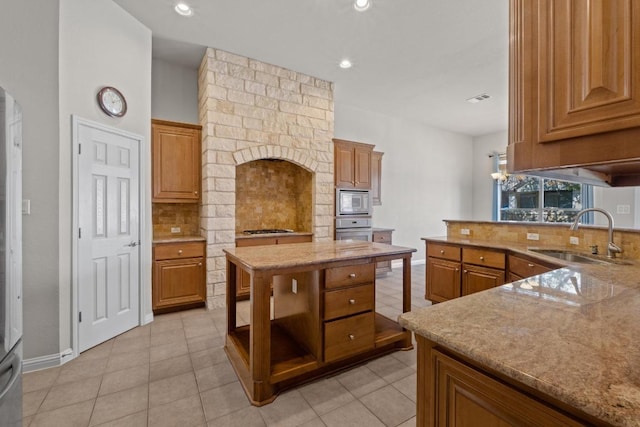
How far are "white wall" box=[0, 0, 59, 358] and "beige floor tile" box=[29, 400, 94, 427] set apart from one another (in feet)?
2.41

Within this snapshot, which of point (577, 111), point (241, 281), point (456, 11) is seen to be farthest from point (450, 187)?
point (577, 111)

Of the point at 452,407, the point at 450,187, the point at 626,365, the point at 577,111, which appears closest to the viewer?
the point at 577,111

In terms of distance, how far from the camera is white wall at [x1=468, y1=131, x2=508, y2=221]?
7188 millimetres

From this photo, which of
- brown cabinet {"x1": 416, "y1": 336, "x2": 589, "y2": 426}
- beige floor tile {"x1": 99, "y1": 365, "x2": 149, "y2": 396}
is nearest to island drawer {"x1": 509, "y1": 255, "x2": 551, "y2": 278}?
brown cabinet {"x1": 416, "y1": 336, "x2": 589, "y2": 426}

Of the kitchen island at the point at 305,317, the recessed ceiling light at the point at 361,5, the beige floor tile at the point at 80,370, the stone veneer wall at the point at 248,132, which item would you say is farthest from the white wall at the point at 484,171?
Result: the beige floor tile at the point at 80,370

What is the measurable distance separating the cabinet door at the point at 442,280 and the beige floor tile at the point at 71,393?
3.39m

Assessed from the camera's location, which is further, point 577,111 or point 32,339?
point 32,339

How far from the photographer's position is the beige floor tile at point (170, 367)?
2.21 meters

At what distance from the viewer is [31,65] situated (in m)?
2.23

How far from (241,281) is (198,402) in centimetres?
194

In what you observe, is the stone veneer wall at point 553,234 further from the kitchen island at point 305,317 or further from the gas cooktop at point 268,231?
the gas cooktop at point 268,231

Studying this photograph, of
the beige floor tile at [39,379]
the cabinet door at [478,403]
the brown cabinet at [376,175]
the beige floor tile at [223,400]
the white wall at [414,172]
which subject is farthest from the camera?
the white wall at [414,172]

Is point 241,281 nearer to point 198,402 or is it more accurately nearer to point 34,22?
point 198,402

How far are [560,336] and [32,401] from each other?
2.94 metres
